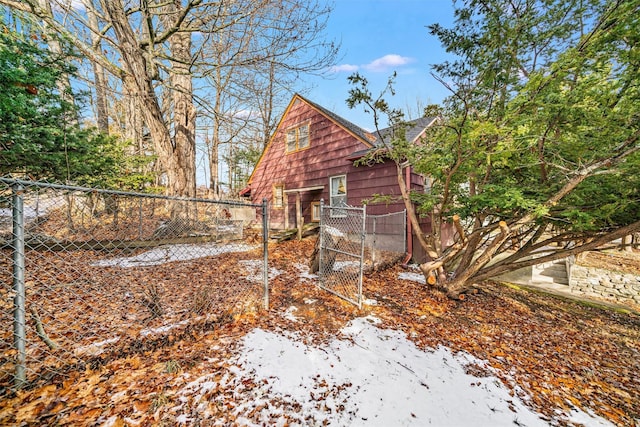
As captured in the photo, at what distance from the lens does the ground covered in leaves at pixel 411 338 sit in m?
1.88

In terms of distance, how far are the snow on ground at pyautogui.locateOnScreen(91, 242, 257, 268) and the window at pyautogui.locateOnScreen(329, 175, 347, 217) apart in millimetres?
3823

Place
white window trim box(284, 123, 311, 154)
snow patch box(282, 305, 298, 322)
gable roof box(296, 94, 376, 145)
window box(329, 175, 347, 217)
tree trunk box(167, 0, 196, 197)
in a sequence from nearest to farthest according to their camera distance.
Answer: snow patch box(282, 305, 298, 322) → tree trunk box(167, 0, 196, 197) → gable roof box(296, 94, 376, 145) → window box(329, 175, 347, 217) → white window trim box(284, 123, 311, 154)

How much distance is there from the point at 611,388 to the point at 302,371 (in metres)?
3.58

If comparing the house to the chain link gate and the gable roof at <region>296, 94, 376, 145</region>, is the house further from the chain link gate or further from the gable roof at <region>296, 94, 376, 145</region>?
the chain link gate

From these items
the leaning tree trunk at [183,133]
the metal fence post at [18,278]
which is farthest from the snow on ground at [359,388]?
the leaning tree trunk at [183,133]

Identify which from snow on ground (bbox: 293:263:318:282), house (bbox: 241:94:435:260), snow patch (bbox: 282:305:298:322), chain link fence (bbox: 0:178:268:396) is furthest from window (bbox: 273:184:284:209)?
snow patch (bbox: 282:305:298:322)

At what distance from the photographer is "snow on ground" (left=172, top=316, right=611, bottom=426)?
2039 millimetres

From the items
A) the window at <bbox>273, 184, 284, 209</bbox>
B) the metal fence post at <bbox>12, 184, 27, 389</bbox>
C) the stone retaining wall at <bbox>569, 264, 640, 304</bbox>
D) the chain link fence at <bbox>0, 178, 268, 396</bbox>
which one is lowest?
the stone retaining wall at <bbox>569, 264, 640, 304</bbox>

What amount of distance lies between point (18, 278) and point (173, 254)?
454 centimetres

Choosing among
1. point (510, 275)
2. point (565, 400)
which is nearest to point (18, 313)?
point (565, 400)

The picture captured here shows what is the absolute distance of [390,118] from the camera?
4773 mm

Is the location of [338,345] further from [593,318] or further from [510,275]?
[510,275]

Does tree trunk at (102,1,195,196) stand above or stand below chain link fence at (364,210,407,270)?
A: above

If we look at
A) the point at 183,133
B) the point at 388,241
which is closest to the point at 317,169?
the point at 388,241
